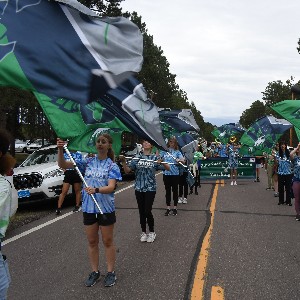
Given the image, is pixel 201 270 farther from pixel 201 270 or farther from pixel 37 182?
pixel 37 182

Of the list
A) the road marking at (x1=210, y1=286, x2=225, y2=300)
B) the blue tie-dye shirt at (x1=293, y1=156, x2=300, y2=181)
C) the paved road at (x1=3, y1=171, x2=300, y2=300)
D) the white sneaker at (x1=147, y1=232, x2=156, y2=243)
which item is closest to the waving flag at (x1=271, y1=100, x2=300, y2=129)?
the blue tie-dye shirt at (x1=293, y1=156, x2=300, y2=181)

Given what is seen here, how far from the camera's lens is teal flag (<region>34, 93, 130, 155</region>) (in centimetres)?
469

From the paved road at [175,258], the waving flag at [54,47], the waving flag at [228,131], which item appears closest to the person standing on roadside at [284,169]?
the paved road at [175,258]

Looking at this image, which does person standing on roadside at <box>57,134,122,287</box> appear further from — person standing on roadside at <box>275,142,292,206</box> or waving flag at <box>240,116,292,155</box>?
waving flag at <box>240,116,292,155</box>

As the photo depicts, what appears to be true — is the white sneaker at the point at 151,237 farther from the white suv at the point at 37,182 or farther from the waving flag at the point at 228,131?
the waving flag at the point at 228,131

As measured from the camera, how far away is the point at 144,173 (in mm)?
7543

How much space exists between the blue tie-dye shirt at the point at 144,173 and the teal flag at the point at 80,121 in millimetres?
1625

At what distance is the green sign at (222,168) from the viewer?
1986 cm

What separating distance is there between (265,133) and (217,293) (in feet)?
31.1

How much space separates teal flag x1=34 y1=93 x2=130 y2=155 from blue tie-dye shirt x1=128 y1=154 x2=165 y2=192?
1625 millimetres

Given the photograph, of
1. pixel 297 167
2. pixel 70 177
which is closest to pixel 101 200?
pixel 70 177

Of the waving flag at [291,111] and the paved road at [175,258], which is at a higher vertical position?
the waving flag at [291,111]

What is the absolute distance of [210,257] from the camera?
656 centimetres

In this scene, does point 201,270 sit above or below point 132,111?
below
